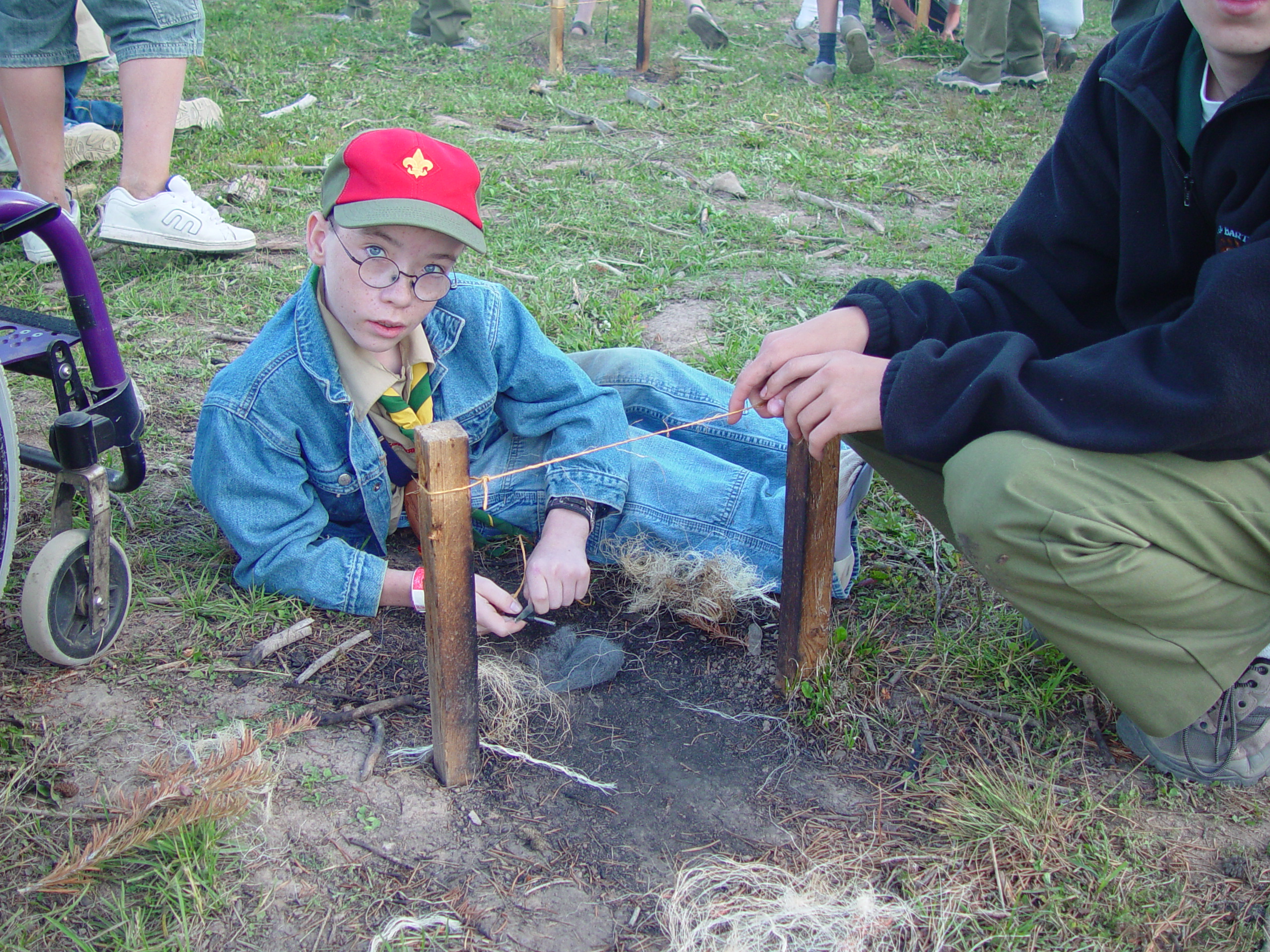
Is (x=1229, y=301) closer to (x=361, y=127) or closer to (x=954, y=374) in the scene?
(x=954, y=374)

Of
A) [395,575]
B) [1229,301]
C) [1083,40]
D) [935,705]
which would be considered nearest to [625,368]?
[395,575]

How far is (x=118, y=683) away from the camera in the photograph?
6.89 ft

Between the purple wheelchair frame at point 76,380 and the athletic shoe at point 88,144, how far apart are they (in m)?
3.46

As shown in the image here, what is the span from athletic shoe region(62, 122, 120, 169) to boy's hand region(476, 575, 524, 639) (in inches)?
167

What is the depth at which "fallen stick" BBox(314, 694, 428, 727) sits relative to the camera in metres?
2.04

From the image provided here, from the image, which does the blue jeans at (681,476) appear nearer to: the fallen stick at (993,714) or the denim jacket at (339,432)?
the denim jacket at (339,432)

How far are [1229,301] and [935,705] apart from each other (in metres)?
1.03

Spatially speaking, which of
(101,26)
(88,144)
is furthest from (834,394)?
(88,144)

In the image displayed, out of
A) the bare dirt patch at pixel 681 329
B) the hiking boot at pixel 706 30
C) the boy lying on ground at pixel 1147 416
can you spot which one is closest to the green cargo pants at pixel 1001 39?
the hiking boot at pixel 706 30

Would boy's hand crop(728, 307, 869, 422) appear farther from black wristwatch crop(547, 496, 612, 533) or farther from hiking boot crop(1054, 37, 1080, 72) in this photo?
hiking boot crop(1054, 37, 1080, 72)

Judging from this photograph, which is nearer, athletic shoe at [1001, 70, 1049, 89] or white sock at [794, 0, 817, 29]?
A: athletic shoe at [1001, 70, 1049, 89]

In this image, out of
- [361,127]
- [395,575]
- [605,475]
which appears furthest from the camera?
[361,127]

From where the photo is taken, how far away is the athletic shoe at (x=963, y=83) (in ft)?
24.8

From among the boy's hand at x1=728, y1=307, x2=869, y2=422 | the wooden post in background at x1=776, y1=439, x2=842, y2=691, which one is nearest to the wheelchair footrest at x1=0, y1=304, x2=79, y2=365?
the boy's hand at x1=728, y1=307, x2=869, y2=422
